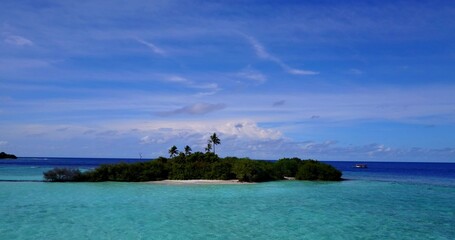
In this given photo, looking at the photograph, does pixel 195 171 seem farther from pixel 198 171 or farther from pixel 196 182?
pixel 196 182

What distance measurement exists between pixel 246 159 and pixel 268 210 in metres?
36.5

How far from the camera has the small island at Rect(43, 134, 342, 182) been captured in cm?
6475

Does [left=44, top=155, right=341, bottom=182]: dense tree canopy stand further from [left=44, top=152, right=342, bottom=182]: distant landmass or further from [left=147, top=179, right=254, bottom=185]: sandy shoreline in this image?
[left=147, top=179, right=254, bottom=185]: sandy shoreline

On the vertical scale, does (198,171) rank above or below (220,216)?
above

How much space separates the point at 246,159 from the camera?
7000 cm

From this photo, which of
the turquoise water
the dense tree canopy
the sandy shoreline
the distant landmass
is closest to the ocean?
the turquoise water

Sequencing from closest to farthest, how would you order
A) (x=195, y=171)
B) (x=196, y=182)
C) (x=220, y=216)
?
1. (x=220, y=216)
2. (x=196, y=182)
3. (x=195, y=171)

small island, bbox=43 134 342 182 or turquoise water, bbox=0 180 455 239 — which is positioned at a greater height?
small island, bbox=43 134 342 182

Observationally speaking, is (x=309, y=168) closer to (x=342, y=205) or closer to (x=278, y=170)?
(x=278, y=170)

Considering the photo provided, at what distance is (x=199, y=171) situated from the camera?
224 feet

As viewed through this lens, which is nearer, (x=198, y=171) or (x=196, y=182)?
(x=196, y=182)

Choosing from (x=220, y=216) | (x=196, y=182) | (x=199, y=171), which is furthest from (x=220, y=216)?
(x=199, y=171)

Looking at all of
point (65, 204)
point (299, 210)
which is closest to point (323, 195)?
point (299, 210)

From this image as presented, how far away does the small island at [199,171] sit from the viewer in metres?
64.8
